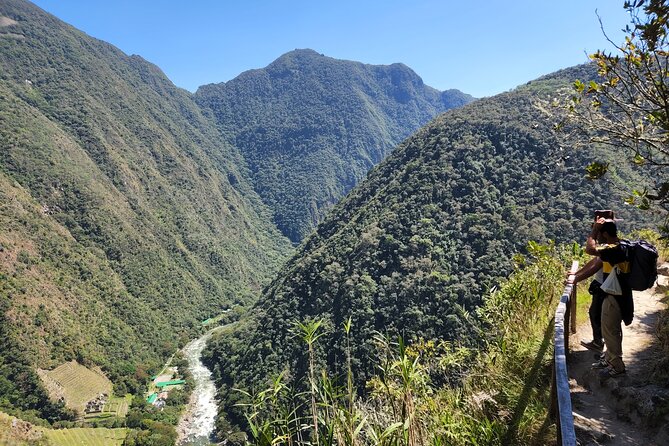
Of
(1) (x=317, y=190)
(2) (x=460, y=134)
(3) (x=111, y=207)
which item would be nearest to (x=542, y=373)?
(2) (x=460, y=134)

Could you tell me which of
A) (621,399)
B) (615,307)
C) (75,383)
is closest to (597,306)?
(615,307)

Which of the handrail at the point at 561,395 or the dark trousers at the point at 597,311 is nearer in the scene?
the handrail at the point at 561,395

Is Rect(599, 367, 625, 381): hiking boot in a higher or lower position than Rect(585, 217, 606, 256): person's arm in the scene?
lower

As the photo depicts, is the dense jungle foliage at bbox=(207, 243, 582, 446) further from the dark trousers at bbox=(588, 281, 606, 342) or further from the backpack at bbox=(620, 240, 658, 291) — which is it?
the backpack at bbox=(620, 240, 658, 291)

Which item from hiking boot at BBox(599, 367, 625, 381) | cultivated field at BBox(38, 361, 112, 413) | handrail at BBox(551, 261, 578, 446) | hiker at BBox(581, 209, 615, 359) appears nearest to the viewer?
handrail at BBox(551, 261, 578, 446)

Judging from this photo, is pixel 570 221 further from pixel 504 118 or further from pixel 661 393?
pixel 661 393

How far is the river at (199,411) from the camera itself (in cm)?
4953

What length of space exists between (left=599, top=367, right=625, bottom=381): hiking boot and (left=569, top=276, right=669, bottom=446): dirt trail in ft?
0.14

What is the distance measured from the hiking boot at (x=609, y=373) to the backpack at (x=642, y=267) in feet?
2.68

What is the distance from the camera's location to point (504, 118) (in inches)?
2372

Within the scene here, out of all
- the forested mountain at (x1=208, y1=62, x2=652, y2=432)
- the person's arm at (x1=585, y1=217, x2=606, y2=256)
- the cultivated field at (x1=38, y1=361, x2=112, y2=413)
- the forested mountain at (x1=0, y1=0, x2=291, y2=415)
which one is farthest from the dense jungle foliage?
the forested mountain at (x1=0, y1=0, x2=291, y2=415)

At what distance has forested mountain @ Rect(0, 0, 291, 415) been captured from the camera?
64.9 meters

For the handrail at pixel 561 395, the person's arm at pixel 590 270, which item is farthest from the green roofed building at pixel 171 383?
the handrail at pixel 561 395

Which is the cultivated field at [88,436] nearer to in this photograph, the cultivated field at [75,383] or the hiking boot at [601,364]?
the cultivated field at [75,383]
